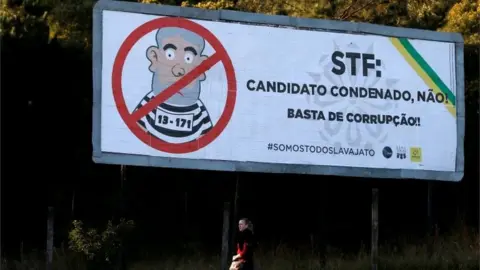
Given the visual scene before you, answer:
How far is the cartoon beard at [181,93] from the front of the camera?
1681 cm

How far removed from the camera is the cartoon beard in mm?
16812

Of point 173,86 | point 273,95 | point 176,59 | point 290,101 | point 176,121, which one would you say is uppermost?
point 176,59

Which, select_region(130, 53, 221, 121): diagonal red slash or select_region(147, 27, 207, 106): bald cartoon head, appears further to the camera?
select_region(147, 27, 207, 106): bald cartoon head

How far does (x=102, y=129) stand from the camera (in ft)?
53.7

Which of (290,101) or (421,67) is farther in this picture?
(421,67)

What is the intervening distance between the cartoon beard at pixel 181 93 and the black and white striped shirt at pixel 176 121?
0.23ft

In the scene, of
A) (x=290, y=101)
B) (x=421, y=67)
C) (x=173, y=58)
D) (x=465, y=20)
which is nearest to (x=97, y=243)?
(x=173, y=58)

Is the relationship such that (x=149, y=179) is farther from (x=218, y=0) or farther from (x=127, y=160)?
(x=218, y=0)

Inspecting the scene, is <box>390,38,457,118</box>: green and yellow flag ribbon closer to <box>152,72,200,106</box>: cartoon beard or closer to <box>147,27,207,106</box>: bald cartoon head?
<box>147,27,207,106</box>: bald cartoon head

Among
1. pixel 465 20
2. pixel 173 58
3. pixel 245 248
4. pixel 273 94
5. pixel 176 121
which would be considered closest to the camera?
pixel 245 248

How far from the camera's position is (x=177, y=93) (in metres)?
16.9

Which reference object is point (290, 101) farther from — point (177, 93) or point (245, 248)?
point (245, 248)

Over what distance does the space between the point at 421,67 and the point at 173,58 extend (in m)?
4.85

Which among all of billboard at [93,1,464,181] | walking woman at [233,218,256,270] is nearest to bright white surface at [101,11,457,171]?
billboard at [93,1,464,181]
